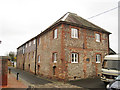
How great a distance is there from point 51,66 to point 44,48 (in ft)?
12.4

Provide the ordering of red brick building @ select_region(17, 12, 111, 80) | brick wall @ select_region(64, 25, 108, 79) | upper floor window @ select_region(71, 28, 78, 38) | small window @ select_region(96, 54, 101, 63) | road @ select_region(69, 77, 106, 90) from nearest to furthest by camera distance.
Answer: road @ select_region(69, 77, 106, 90) → red brick building @ select_region(17, 12, 111, 80) → brick wall @ select_region(64, 25, 108, 79) → upper floor window @ select_region(71, 28, 78, 38) → small window @ select_region(96, 54, 101, 63)

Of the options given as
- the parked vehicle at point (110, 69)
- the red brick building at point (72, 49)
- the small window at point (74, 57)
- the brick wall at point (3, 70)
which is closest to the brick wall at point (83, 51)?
the red brick building at point (72, 49)

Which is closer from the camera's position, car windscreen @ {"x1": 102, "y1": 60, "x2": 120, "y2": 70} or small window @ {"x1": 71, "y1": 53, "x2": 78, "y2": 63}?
car windscreen @ {"x1": 102, "y1": 60, "x2": 120, "y2": 70}

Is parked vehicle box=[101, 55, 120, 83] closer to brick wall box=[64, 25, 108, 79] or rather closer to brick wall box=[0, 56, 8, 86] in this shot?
brick wall box=[64, 25, 108, 79]

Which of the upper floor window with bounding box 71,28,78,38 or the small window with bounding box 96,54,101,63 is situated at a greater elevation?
the upper floor window with bounding box 71,28,78,38

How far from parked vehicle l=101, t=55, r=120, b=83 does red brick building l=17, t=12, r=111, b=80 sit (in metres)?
3.39

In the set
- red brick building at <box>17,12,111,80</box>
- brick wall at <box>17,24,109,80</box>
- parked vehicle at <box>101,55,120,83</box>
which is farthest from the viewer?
red brick building at <box>17,12,111,80</box>

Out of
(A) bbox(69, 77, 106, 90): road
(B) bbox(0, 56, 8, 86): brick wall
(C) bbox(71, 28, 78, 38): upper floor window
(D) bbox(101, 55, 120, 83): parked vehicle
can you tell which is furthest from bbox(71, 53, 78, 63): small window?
(B) bbox(0, 56, 8, 86): brick wall

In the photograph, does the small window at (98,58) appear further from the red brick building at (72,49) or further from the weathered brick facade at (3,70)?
the weathered brick facade at (3,70)

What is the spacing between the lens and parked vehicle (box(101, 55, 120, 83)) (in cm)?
957

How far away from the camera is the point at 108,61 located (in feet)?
36.8

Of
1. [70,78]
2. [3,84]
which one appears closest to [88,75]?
[70,78]

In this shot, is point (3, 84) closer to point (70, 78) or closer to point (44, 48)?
point (70, 78)

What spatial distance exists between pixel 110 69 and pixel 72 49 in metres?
4.72
